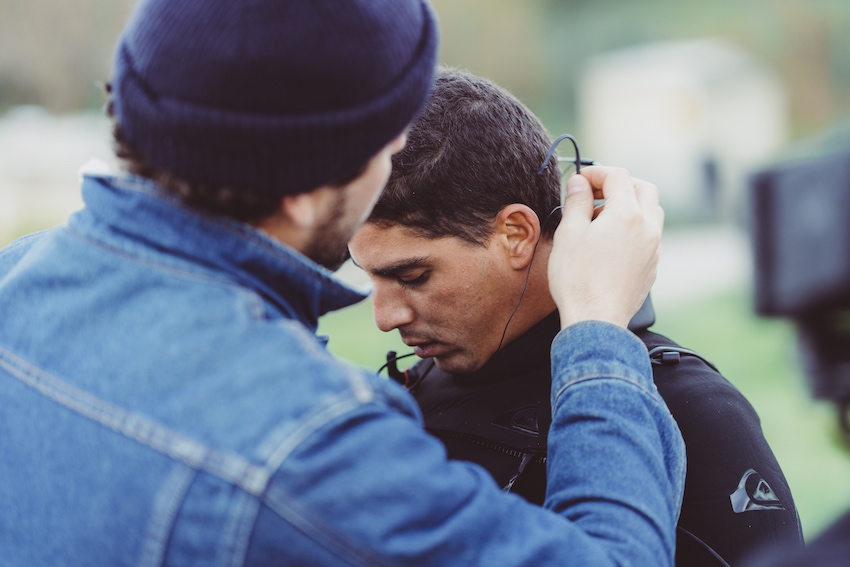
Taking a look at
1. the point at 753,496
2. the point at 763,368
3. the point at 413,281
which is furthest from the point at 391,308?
the point at 763,368

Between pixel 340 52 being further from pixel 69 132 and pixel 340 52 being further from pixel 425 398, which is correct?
pixel 69 132

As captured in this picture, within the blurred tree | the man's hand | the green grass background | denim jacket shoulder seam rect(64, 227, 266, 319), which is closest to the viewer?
denim jacket shoulder seam rect(64, 227, 266, 319)

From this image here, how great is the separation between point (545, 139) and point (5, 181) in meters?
15.5

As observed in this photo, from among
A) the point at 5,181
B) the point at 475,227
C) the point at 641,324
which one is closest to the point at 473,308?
the point at 475,227

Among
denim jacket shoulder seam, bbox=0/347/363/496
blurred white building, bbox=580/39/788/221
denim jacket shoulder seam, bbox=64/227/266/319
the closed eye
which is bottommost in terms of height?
blurred white building, bbox=580/39/788/221

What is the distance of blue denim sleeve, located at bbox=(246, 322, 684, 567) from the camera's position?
1091 mm

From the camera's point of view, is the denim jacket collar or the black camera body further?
the denim jacket collar

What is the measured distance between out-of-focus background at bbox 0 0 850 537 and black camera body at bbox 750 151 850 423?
0.49ft

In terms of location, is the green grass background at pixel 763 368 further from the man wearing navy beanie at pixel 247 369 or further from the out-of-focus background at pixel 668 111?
the man wearing navy beanie at pixel 247 369

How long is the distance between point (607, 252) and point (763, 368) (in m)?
7.48

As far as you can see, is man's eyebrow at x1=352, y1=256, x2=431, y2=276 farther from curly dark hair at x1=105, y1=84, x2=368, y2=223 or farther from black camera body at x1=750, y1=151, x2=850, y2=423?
black camera body at x1=750, y1=151, x2=850, y2=423

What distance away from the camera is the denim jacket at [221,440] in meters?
1.09

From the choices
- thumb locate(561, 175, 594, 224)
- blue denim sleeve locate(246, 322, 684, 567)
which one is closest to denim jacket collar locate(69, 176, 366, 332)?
blue denim sleeve locate(246, 322, 684, 567)

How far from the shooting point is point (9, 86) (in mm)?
21656
